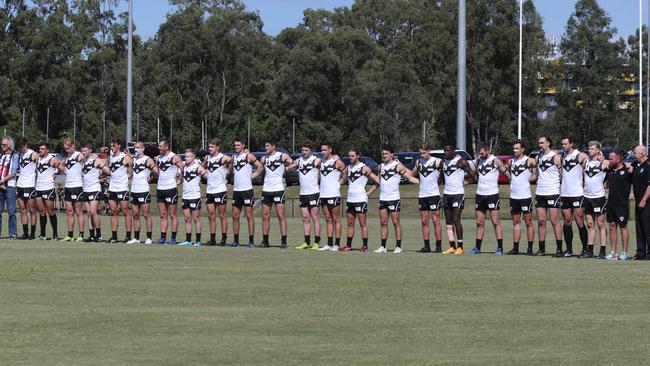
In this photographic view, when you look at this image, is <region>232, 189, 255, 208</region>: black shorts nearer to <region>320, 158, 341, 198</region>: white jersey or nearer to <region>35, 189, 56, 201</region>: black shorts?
<region>320, 158, 341, 198</region>: white jersey

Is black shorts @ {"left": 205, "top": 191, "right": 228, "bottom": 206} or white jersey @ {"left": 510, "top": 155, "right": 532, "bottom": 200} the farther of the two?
black shorts @ {"left": 205, "top": 191, "right": 228, "bottom": 206}

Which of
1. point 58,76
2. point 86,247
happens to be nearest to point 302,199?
point 86,247

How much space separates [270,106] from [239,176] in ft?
243

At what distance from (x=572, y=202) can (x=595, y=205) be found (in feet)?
1.65

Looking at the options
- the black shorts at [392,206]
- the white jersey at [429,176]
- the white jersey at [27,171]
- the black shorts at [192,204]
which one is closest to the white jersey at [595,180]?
the white jersey at [429,176]

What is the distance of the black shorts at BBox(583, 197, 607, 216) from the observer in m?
23.8

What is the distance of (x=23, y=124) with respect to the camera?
97375 mm

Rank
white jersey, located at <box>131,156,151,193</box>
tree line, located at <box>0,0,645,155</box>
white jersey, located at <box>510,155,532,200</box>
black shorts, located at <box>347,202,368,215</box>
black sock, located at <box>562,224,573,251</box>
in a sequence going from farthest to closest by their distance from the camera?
tree line, located at <box>0,0,645,155</box>
white jersey, located at <box>131,156,151,193</box>
black shorts, located at <box>347,202,368,215</box>
white jersey, located at <box>510,155,532,200</box>
black sock, located at <box>562,224,573,251</box>

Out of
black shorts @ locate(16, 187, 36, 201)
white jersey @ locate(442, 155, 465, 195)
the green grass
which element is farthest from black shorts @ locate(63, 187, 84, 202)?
white jersey @ locate(442, 155, 465, 195)

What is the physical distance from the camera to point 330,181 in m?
26.4

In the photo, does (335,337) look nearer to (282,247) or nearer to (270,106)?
(282,247)

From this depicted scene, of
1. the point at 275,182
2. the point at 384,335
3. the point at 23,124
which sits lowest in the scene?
the point at 384,335

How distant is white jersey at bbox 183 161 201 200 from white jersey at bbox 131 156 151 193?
0.82 m

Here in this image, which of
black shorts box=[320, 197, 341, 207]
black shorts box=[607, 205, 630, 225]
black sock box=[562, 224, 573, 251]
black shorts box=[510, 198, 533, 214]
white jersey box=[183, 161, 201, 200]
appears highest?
white jersey box=[183, 161, 201, 200]
